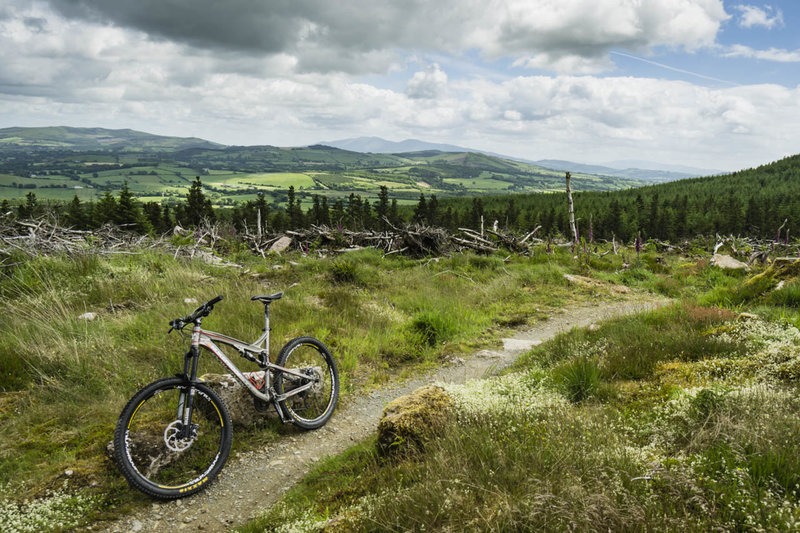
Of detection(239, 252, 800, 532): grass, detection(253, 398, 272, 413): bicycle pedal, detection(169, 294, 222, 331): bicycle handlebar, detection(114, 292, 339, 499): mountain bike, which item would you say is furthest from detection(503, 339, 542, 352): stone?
detection(169, 294, 222, 331): bicycle handlebar

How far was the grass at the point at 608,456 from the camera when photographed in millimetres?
2508

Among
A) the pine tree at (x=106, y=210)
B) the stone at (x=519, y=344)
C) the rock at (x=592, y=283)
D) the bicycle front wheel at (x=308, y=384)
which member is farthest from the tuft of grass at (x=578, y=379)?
the pine tree at (x=106, y=210)

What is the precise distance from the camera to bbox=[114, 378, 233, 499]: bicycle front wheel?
4035 millimetres

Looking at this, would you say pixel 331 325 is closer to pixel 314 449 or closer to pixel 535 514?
pixel 314 449

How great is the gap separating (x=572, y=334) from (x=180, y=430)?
257 inches

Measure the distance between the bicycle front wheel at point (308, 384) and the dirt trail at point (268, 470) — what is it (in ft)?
0.69

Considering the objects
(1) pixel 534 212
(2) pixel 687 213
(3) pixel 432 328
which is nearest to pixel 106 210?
(3) pixel 432 328

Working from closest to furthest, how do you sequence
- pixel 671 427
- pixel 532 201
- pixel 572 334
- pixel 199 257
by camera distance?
pixel 671 427
pixel 572 334
pixel 199 257
pixel 532 201

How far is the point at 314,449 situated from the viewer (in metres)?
5.26

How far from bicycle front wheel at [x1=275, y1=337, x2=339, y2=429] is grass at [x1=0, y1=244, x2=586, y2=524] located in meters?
0.41

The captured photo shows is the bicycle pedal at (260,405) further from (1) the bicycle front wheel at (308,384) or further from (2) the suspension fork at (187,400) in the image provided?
(2) the suspension fork at (187,400)

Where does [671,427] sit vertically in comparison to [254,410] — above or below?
above

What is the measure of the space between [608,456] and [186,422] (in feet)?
13.8

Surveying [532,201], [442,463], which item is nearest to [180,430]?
[442,463]
